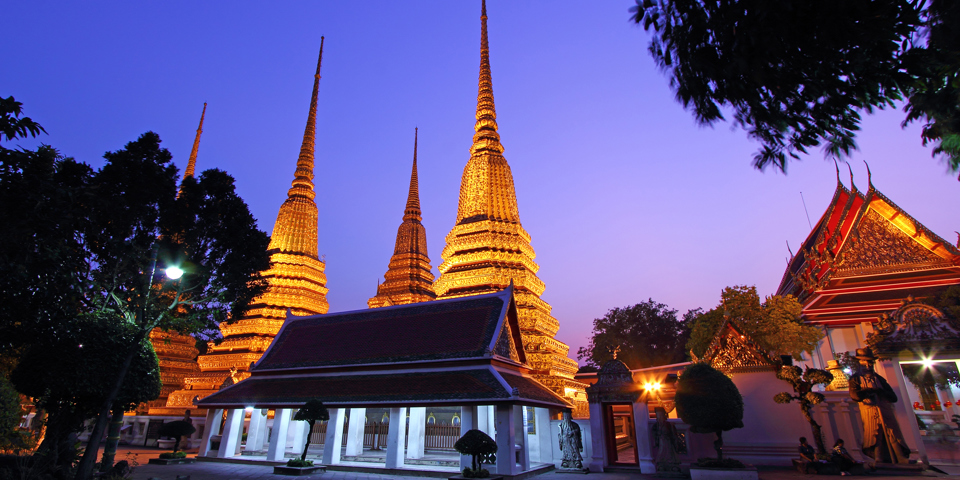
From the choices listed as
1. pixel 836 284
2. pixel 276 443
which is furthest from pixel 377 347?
pixel 836 284

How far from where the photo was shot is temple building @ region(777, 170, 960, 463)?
1184 centimetres

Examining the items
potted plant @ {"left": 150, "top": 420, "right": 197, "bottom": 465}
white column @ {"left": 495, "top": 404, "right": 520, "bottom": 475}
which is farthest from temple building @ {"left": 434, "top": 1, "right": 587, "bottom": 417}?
potted plant @ {"left": 150, "top": 420, "right": 197, "bottom": 465}

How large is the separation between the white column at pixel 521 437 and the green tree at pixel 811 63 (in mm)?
9501

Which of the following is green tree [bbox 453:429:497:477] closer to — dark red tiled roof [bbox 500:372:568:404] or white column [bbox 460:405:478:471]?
dark red tiled roof [bbox 500:372:568:404]

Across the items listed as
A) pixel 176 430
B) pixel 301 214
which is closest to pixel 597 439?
pixel 176 430

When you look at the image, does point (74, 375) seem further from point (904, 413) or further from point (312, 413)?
point (904, 413)

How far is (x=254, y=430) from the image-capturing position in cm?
1788

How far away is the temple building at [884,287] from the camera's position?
1184 centimetres

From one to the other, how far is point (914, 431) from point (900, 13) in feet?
35.1

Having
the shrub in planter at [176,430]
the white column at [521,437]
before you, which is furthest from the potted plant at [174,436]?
the white column at [521,437]

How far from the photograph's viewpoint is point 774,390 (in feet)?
44.3

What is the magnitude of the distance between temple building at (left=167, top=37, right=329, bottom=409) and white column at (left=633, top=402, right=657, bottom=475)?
17.4 metres

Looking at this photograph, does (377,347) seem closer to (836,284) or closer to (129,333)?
(129,333)

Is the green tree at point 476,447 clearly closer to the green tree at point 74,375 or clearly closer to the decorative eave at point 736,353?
the green tree at point 74,375
